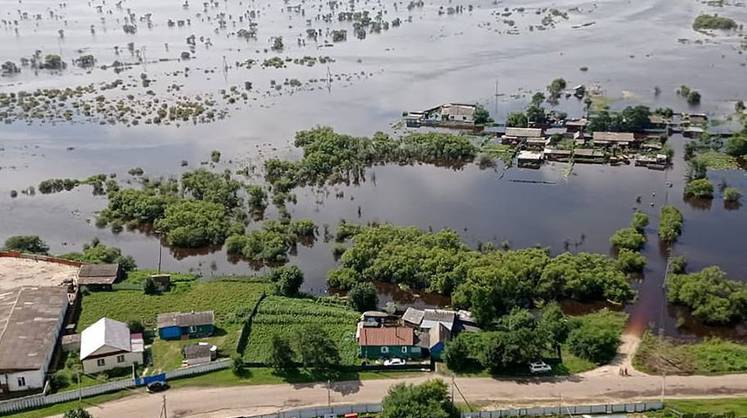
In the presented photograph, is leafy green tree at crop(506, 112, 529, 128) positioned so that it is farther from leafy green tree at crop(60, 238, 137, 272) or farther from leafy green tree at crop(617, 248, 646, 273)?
leafy green tree at crop(60, 238, 137, 272)

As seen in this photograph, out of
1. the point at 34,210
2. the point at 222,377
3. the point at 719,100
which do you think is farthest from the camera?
the point at 719,100

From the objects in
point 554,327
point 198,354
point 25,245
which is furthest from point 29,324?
point 554,327

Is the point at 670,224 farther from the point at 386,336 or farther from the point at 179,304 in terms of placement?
the point at 179,304

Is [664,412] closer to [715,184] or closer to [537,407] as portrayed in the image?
[537,407]

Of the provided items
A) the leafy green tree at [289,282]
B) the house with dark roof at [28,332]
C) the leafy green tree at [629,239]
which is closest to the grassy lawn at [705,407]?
the leafy green tree at [629,239]

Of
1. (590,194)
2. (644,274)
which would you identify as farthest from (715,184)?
(644,274)

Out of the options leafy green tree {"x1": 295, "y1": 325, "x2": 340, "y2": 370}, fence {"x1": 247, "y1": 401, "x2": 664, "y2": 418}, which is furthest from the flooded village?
fence {"x1": 247, "y1": 401, "x2": 664, "y2": 418}
